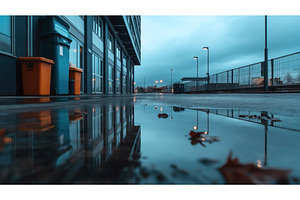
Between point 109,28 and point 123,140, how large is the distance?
1628cm

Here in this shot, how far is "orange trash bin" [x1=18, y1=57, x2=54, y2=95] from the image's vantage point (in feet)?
15.3

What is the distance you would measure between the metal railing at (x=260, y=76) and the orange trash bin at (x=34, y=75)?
458 inches

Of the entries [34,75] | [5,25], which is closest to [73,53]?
[5,25]

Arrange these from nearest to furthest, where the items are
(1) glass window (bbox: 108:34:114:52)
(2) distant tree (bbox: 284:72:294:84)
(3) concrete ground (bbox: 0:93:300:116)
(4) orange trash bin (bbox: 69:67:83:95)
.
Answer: (3) concrete ground (bbox: 0:93:300:116)
(4) orange trash bin (bbox: 69:67:83:95)
(2) distant tree (bbox: 284:72:294:84)
(1) glass window (bbox: 108:34:114:52)

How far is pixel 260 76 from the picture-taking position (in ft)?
37.9

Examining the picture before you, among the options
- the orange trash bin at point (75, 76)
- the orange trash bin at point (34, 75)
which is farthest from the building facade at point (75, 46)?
the orange trash bin at point (75, 76)

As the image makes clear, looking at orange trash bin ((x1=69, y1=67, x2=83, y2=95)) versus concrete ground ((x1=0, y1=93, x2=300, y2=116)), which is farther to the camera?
orange trash bin ((x1=69, y1=67, x2=83, y2=95))

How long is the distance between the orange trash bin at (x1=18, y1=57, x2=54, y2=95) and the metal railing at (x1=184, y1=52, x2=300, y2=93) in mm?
11646

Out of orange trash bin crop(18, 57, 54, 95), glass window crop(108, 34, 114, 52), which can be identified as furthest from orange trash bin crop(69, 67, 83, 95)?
glass window crop(108, 34, 114, 52)

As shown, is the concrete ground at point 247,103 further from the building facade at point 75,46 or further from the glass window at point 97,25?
the glass window at point 97,25

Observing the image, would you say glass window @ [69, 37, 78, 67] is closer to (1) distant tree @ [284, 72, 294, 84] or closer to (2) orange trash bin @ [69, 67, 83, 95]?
(2) orange trash bin @ [69, 67, 83, 95]

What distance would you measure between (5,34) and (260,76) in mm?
14160

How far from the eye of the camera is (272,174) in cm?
38

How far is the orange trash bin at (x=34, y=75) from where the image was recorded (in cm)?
467
